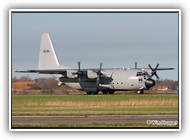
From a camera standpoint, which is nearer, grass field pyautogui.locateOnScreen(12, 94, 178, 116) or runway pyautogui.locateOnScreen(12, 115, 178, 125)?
runway pyautogui.locateOnScreen(12, 115, 178, 125)

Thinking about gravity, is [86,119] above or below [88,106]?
below

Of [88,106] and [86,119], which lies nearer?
[86,119]

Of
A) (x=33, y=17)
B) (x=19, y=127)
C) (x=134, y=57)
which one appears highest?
(x=33, y=17)

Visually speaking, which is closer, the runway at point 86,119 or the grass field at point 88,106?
the runway at point 86,119

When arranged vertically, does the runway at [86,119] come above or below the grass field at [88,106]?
below

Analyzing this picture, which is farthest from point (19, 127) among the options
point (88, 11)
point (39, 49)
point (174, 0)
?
point (174, 0)

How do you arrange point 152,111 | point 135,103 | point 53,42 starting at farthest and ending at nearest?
point 135,103
point 152,111
point 53,42

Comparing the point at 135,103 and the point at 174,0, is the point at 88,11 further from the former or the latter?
the point at 135,103

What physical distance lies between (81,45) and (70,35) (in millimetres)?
265

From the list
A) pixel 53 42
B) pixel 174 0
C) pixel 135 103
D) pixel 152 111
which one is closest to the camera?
pixel 174 0

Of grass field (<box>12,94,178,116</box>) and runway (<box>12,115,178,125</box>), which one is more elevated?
grass field (<box>12,94,178,116</box>)

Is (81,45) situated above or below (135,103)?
above

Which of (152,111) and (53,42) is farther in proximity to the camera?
(152,111)

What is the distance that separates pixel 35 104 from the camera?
1301 cm
